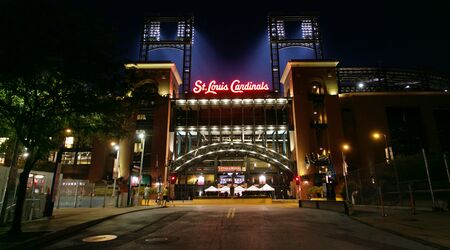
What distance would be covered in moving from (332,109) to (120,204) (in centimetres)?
4503

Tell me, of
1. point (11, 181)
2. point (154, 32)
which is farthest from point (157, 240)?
point (154, 32)

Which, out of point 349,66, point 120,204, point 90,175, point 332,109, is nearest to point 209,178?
point 90,175

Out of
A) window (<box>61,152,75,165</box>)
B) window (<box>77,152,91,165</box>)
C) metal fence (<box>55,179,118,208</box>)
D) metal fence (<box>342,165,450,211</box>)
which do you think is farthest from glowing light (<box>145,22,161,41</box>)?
metal fence (<box>342,165,450,211</box>)

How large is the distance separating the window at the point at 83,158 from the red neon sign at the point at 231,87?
2617 cm

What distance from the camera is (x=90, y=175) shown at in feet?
185

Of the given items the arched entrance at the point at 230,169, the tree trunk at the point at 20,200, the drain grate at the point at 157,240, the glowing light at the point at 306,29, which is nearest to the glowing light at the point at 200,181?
the arched entrance at the point at 230,169

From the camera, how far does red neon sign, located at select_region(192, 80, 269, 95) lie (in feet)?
195

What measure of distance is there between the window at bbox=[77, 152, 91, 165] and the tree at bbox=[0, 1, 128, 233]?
51.2 metres

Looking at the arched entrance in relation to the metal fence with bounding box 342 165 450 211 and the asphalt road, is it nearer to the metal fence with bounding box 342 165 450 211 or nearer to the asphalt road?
the metal fence with bounding box 342 165 450 211

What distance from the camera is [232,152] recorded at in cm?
5331

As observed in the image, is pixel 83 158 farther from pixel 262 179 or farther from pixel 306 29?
pixel 306 29

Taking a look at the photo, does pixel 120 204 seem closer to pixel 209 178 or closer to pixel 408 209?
pixel 408 209

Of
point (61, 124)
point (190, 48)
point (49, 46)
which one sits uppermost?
point (190, 48)

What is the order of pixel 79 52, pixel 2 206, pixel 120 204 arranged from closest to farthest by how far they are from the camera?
pixel 79 52, pixel 2 206, pixel 120 204
